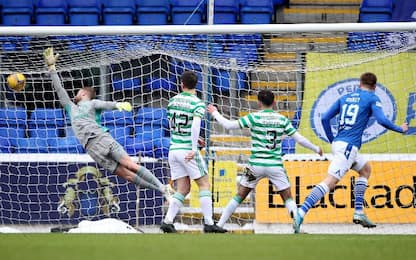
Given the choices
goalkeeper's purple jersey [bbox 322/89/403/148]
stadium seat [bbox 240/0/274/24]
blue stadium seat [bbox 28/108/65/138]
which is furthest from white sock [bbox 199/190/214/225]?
stadium seat [bbox 240/0/274/24]

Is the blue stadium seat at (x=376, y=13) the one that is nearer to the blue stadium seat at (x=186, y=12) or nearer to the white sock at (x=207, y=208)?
the blue stadium seat at (x=186, y=12)

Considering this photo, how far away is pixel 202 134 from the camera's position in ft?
32.1

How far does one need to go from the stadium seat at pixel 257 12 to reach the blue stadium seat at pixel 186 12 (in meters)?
0.59

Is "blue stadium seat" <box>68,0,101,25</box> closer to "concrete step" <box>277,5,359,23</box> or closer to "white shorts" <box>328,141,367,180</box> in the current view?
"concrete step" <box>277,5,359,23</box>

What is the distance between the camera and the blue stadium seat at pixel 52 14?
13.6m

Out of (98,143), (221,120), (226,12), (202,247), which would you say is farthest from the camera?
(226,12)

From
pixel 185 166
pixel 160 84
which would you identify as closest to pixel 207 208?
pixel 185 166

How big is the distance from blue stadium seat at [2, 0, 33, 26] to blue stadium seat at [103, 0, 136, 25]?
108cm

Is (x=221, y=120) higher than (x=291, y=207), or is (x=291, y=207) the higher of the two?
(x=221, y=120)

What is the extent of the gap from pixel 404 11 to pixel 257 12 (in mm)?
2046

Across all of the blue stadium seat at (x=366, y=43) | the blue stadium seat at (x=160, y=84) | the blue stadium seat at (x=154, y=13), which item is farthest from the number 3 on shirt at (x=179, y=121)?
the blue stadium seat at (x=154, y=13)

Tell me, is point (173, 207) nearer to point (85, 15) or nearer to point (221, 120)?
point (221, 120)

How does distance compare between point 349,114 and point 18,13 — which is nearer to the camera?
point 349,114

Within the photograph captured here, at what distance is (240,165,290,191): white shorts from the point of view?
27.4 feet
